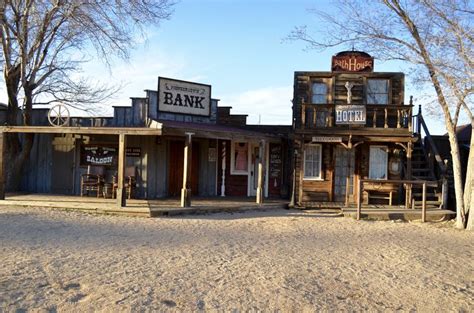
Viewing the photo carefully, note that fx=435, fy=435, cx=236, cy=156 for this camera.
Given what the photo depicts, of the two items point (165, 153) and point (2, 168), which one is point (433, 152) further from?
point (2, 168)

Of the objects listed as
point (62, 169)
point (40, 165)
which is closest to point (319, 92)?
point (62, 169)

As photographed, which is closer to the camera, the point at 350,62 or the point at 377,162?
the point at 377,162

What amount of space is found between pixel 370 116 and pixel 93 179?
9442 mm

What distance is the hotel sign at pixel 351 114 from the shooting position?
45.2 ft

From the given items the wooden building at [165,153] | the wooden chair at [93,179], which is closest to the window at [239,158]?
the wooden building at [165,153]

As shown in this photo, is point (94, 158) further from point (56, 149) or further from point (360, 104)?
point (360, 104)

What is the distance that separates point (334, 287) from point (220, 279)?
1.50 metres

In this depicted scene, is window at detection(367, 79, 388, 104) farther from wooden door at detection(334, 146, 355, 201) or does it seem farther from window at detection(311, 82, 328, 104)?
wooden door at detection(334, 146, 355, 201)

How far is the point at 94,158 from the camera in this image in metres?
14.3

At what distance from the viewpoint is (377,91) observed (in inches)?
594

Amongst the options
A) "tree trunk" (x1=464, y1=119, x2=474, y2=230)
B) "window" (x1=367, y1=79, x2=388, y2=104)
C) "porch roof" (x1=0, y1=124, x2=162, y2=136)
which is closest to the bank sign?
"porch roof" (x1=0, y1=124, x2=162, y2=136)

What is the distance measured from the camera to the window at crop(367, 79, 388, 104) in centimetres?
1506

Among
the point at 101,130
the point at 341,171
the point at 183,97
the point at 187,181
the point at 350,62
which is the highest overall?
the point at 350,62

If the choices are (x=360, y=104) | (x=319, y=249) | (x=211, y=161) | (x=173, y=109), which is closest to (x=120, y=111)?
(x=173, y=109)
